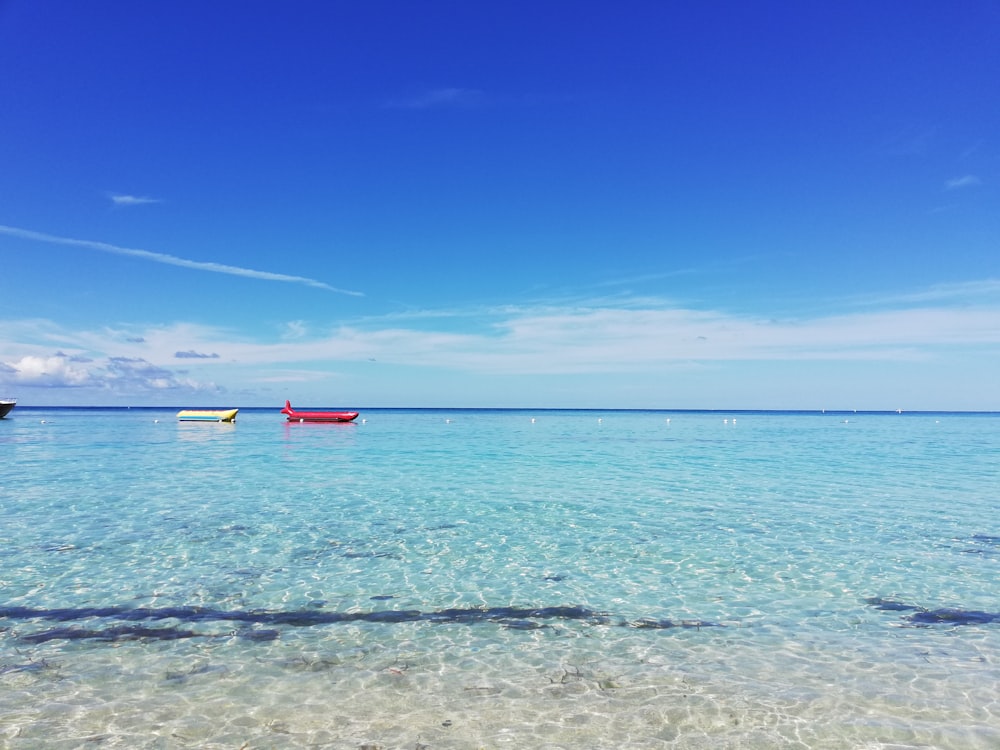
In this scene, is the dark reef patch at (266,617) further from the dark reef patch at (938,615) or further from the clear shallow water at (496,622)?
the dark reef patch at (938,615)

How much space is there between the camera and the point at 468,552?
1123 cm

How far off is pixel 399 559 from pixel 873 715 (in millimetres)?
7230

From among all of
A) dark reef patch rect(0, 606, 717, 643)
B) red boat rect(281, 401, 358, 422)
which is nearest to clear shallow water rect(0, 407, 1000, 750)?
dark reef patch rect(0, 606, 717, 643)

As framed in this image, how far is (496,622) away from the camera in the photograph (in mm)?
7695

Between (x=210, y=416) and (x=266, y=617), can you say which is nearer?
(x=266, y=617)

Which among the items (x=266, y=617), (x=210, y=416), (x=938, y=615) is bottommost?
(x=266, y=617)

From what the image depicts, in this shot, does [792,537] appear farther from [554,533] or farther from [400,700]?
[400,700]

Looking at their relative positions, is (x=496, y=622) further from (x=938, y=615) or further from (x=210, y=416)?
(x=210, y=416)

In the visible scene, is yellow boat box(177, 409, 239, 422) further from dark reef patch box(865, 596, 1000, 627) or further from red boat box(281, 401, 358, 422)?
dark reef patch box(865, 596, 1000, 627)

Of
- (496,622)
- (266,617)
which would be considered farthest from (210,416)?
(496,622)

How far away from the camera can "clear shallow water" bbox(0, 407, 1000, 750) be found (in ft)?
17.1

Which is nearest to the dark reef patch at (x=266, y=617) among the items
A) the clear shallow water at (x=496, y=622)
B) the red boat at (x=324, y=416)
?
the clear shallow water at (x=496, y=622)

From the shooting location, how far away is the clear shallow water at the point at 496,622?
17.1ft

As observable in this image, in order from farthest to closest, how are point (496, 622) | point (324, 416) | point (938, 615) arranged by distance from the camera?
point (324, 416) → point (938, 615) → point (496, 622)
